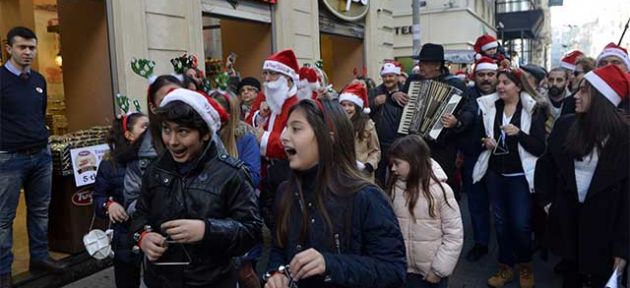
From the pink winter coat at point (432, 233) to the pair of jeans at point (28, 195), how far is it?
3.16 m

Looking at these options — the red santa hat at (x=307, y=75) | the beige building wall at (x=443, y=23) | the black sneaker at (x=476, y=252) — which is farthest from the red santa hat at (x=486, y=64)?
the beige building wall at (x=443, y=23)

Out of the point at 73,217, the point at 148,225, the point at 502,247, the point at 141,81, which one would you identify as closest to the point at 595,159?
the point at 502,247

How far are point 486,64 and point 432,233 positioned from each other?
313cm

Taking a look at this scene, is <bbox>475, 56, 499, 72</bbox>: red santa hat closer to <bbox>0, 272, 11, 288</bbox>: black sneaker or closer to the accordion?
the accordion

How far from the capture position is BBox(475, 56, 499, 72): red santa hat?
5831 millimetres

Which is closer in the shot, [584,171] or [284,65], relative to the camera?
[584,171]

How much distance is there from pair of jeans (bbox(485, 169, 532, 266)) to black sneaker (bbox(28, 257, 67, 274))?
3.97 m

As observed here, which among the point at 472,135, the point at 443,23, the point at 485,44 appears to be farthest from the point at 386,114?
the point at 443,23

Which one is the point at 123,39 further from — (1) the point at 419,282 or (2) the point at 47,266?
(1) the point at 419,282

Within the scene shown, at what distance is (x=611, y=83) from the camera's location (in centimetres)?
323

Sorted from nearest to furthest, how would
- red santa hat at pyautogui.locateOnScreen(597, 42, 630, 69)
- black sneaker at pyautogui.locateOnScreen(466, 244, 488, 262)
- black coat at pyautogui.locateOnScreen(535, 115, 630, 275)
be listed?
1. black coat at pyautogui.locateOnScreen(535, 115, 630, 275)
2. black sneaker at pyautogui.locateOnScreen(466, 244, 488, 262)
3. red santa hat at pyautogui.locateOnScreen(597, 42, 630, 69)

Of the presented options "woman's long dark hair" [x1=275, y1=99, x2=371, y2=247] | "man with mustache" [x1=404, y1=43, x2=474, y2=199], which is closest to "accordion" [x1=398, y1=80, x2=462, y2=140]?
"man with mustache" [x1=404, y1=43, x2=474, y2=199]

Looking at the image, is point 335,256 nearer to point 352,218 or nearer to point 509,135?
point 352,218

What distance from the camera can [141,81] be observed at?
6184 millimetres
